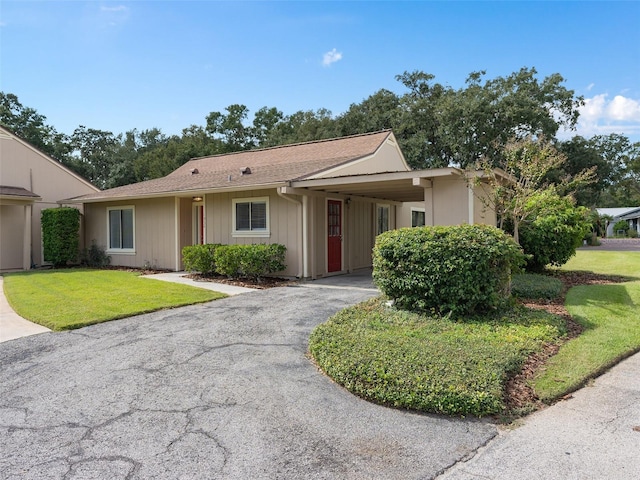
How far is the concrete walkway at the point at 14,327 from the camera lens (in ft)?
19.7

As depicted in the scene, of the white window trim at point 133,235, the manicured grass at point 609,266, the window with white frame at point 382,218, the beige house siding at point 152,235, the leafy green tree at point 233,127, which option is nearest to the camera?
the manicured grass at point 609,266

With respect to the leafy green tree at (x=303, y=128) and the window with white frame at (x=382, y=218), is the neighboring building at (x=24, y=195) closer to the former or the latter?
the window with white frame at (x=382, y=218)

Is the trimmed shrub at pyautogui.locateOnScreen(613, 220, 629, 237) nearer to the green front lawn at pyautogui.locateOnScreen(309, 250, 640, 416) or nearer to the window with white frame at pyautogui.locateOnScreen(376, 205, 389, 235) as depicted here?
the window with white frame at pyautogui.locateOnScreen(376, 205, 389, 235)

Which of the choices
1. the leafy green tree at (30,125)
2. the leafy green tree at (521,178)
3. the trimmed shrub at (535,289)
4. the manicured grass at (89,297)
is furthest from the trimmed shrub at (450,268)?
the leafy green tree at (30,125)

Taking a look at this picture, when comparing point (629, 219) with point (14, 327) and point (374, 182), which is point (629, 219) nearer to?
point (374, 182)

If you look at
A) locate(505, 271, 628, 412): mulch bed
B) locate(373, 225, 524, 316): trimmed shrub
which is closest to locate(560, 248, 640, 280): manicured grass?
locate(505, 271, 628, 412): mulch bed

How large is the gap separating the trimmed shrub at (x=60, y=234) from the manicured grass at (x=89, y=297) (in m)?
3.07

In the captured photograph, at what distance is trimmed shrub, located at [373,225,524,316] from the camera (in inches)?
234

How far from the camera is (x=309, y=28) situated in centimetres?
1118

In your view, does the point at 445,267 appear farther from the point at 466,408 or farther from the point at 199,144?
the point at 199,144

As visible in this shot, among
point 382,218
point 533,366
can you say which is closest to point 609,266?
point 382,218

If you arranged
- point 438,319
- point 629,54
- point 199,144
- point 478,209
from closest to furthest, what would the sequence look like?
point 438,319 → point 478,209 → point 629,54 → point 199,144

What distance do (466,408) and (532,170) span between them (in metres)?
6.40

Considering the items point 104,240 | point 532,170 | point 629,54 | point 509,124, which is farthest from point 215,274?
point 509,124
